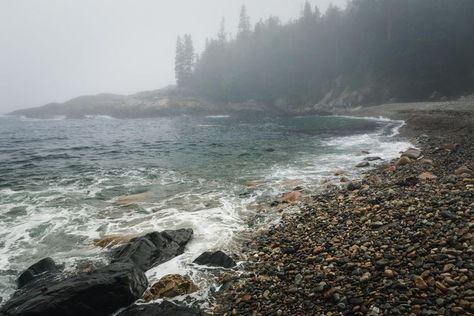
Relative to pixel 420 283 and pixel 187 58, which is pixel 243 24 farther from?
pixel 420 283

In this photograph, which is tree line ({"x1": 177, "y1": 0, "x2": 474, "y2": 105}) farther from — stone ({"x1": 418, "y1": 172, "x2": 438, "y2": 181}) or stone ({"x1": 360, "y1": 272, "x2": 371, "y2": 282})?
stone ({"x1": 360, "y1": 272, "x2": 371, "y2": 282})

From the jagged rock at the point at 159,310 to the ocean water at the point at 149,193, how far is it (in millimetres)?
618

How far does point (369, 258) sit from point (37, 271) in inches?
329

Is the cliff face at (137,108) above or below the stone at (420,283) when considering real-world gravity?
above

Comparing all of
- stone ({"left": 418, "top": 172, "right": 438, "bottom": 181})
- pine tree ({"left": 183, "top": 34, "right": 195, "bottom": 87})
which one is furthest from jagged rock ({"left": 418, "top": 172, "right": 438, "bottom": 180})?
pine tree ({"left": 183, "top": 34, "right": 195, "bottom": 87})

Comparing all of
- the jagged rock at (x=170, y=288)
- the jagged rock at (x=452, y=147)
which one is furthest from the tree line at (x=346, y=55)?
the jagged rock at (x=170, y=288)

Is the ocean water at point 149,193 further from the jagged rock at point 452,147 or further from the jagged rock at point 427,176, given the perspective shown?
the jagged rock at point 427,176

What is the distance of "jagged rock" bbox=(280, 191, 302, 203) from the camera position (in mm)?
11844

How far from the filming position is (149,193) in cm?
1442

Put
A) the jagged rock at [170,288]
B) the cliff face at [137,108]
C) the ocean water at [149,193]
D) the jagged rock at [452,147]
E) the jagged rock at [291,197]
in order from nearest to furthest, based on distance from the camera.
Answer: the jagged rock at [170,288] < the ocean water at [149,193] < the jagged rock at [291,197] < the jagged rock at [452,147] < the cliff face at [137,108]

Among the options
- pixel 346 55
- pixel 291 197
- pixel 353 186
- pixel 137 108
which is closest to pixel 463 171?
pixel 353 186

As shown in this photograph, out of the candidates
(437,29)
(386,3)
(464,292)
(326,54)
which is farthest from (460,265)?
(326,54)

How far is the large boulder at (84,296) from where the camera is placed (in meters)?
5.70

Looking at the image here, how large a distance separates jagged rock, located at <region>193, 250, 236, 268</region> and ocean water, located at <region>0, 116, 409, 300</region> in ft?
1.07
